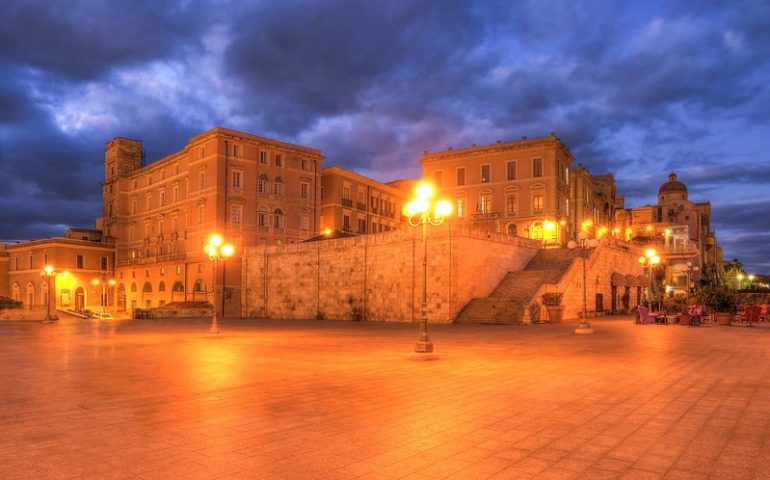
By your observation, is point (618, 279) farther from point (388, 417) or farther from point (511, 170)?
point (388, 417)

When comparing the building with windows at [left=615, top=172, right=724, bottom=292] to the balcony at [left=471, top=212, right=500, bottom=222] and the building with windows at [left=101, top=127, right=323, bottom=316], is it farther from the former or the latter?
the building with windows at [left=101, top=127, right=323, bottom=316]

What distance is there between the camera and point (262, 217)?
50688mm

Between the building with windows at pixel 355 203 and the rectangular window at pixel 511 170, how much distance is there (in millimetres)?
15977

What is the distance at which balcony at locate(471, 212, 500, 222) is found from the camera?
53472mm

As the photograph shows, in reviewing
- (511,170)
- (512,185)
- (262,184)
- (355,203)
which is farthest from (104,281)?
(511,170)

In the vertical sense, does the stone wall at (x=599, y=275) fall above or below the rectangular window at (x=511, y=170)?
below

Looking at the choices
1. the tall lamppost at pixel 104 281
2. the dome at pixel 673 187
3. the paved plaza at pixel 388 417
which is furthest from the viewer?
the dome at pixel 673 187

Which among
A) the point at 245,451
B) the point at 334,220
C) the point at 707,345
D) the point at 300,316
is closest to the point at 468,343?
the point at 707,345

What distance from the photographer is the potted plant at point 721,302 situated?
2530 cm

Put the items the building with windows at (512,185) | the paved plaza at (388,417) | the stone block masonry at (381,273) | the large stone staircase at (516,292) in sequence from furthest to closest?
the building with windows at (512,185), the stone block masonry at (381,273), the large stone staircase at (516,292), the paved plaza at (388,417)

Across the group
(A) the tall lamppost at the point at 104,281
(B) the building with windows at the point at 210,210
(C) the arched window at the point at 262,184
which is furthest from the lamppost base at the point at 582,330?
(A) the tall lamppost at the point at 104,281

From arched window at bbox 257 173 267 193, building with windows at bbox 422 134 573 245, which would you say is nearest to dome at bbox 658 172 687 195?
building with windows at bbox 422 134 573 245

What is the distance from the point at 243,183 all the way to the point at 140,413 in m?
44.0

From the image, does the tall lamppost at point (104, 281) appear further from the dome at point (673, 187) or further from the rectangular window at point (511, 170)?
the dome at point (673, 187)
